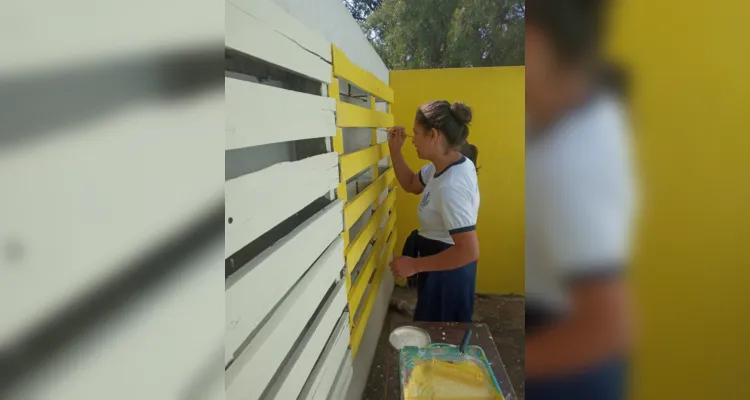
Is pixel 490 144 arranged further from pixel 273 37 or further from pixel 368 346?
pixel 273 37

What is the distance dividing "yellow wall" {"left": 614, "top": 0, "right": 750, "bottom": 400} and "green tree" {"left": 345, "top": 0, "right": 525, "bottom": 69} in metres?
7.52

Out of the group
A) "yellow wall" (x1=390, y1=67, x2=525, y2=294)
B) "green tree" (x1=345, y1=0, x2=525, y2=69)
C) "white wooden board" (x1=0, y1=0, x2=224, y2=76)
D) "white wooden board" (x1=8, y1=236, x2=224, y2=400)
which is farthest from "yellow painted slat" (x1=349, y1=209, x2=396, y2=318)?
"green tree" (x1=345, y1=0, x2=525, y2=69)

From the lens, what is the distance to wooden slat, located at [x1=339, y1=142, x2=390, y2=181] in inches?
74.8

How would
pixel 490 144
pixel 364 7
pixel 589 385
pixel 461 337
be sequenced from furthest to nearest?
1. pixel 364 7
2. pixel 490 144
3. pixel 461 337
4. pixel 589 385

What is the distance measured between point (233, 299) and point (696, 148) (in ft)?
2.50

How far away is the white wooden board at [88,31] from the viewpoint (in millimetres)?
237

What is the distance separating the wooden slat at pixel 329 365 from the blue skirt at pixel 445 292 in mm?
767

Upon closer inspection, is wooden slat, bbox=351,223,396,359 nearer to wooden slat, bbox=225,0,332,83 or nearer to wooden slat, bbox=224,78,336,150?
wooden slat, bbox=224,78,336,150

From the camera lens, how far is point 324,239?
1.58 meters

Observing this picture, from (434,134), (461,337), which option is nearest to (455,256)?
(461,337)

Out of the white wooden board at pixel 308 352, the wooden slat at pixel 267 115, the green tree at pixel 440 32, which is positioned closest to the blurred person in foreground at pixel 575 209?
the wooden slat at pixel 267 115

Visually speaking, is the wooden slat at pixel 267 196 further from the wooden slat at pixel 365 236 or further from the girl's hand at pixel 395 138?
the girl's hand at pixel 395 138

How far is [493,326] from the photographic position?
398 cm

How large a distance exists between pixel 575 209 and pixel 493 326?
3.85 metres
